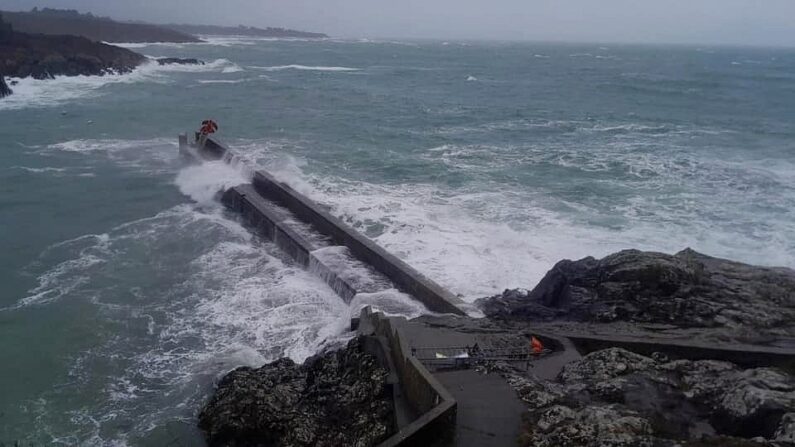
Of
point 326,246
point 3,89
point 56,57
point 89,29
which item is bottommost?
point 326,246

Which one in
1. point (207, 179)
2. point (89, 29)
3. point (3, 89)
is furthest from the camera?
point (89, 29)

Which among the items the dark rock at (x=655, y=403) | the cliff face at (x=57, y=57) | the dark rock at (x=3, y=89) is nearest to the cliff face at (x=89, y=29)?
the cliff face at (x=57, y=57)

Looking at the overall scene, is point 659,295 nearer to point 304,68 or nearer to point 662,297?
point 662,297

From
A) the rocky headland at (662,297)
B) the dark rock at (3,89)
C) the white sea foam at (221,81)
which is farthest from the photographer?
the white sea foam at (221,81)

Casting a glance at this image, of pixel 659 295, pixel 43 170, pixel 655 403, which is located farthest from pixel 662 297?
pixel 43 170

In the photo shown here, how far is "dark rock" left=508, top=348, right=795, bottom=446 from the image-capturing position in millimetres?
6371

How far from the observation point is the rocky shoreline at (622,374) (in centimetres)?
667

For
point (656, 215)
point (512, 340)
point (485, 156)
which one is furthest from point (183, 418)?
point (485, 156)

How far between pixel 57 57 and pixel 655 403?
58.0 m

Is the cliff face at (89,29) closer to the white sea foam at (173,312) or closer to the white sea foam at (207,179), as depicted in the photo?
the white sea foam at (207,179)

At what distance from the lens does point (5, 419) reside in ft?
29.7

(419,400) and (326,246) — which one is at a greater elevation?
(419,400)

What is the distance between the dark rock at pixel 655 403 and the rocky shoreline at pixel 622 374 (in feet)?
0.05

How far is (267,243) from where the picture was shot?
16.4 metres
